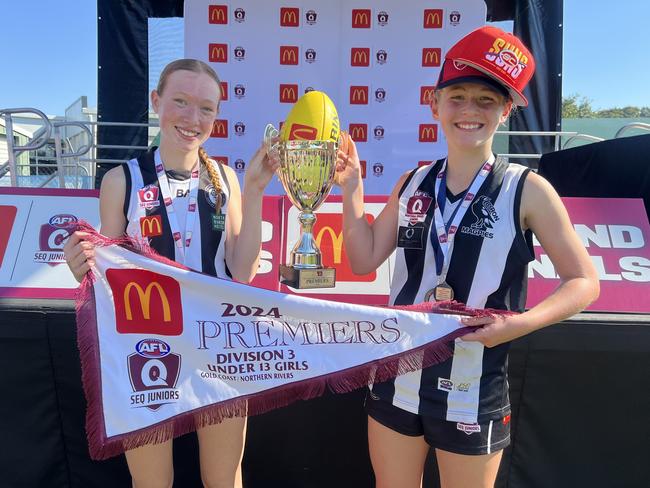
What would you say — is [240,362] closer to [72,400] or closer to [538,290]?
[72,400]

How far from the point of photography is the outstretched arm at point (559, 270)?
4.60ft

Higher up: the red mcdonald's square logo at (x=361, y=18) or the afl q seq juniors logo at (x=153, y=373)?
the red mcdonald's square logo at (x=361, y=18)

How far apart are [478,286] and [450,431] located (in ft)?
1.48

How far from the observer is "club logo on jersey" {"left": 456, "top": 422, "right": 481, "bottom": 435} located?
145 cm

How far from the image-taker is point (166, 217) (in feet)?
5.28

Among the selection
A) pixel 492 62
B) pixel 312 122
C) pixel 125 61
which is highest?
pixel 125 61

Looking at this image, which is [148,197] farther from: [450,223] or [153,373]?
[450,223]

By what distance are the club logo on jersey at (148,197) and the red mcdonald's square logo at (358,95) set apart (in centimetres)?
471

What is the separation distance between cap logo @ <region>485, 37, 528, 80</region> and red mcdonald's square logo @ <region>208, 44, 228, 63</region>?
5.06 metres

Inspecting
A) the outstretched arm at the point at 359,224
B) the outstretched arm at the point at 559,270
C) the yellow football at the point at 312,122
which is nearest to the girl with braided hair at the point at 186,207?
the yellow football at the point at 312,122

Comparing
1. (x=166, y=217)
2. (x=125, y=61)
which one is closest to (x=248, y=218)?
(x=166, y=217)

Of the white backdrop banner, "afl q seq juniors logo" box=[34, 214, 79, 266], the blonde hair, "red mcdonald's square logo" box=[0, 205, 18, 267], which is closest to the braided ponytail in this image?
the blonde hair

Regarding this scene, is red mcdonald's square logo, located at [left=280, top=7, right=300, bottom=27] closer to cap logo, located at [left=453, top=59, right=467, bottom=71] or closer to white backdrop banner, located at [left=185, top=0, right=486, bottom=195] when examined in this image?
white backdrop banner, located at [left=185, top=0, right=486, bottom=195]

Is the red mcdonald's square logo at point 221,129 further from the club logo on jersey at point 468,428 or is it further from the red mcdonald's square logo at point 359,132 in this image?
the club logo on jersey at point 468,428
